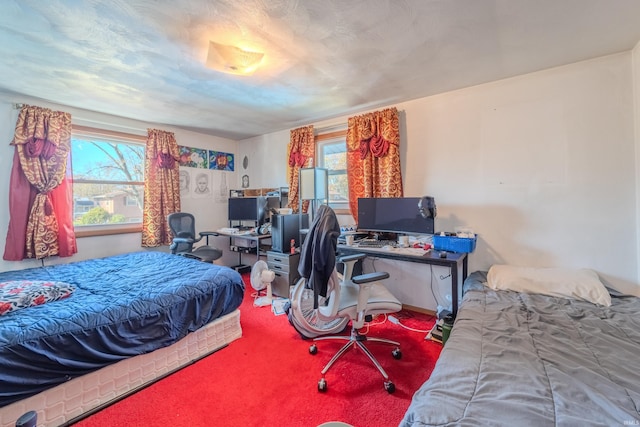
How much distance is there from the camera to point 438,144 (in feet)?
9.57

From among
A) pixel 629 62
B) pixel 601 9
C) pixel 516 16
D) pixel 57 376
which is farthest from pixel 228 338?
pixel 629 62

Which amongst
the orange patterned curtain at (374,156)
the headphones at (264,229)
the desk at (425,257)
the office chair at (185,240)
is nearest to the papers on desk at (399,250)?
the desk at (425,257)

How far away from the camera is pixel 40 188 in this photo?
9.52 ft

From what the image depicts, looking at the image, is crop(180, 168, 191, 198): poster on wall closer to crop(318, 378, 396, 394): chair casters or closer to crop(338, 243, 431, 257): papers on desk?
crop(338, 243, 431, 257): papers on desk

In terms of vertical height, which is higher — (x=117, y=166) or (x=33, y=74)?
(x=33, y=74)

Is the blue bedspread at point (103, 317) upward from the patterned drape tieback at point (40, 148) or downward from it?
downward

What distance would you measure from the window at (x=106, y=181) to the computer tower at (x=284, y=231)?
1.94 m

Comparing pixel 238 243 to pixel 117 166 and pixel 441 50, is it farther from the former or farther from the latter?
pixel 441 50

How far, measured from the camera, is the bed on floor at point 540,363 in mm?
892

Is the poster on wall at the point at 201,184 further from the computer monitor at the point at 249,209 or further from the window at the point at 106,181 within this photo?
the window at the point at 106,181

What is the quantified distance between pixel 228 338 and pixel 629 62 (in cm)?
394

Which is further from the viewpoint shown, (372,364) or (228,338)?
(228,338)

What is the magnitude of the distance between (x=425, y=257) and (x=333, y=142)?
2117 millimetres

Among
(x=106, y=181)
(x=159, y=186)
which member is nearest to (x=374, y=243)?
(x=159, y=186)
